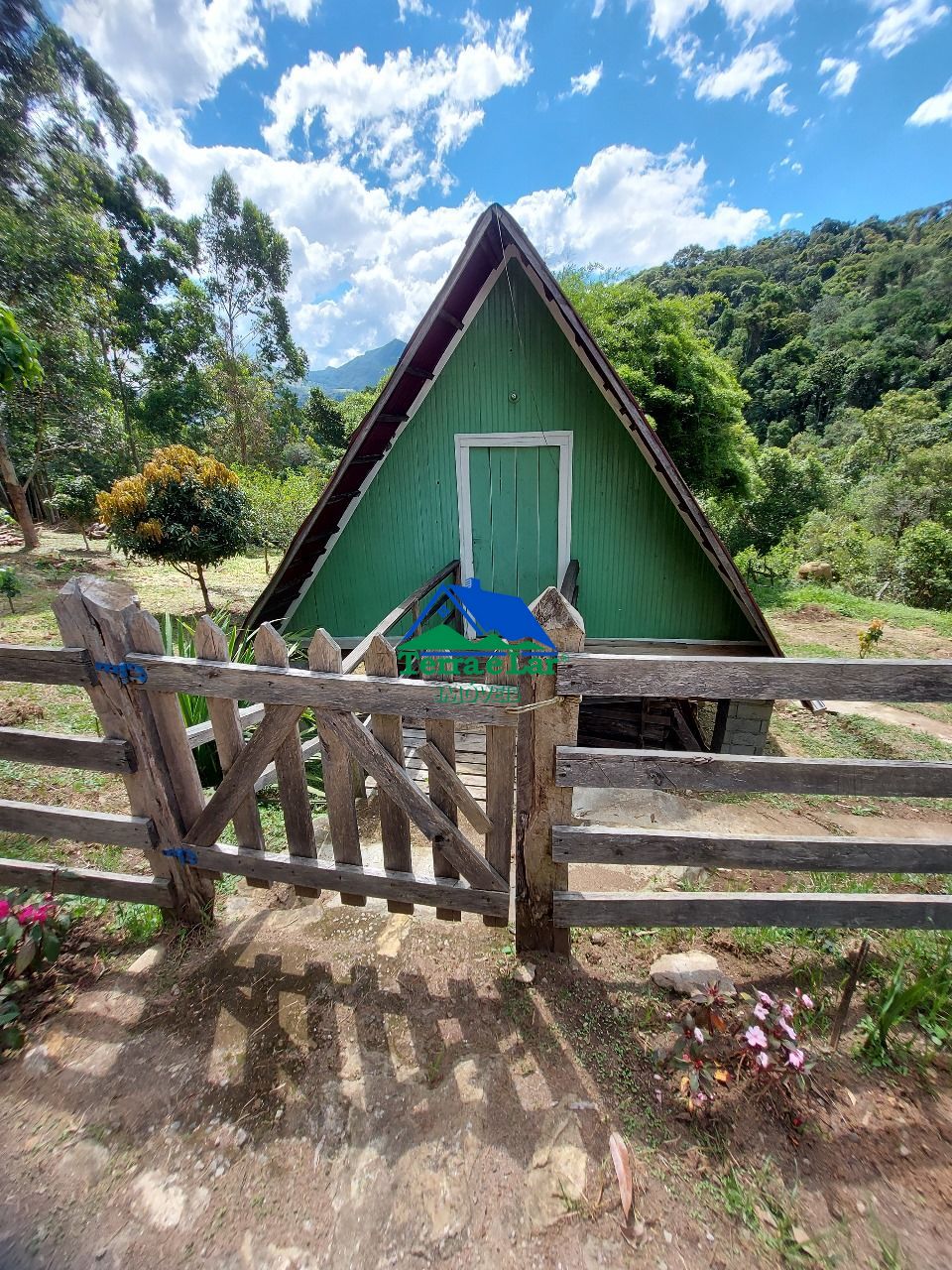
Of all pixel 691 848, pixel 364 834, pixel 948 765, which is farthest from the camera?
pixel 364 834

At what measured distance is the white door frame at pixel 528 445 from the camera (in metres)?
5.77

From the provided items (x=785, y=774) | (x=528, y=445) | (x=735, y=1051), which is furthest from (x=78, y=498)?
(x=735, y=1051)

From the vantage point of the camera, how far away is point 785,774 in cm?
207

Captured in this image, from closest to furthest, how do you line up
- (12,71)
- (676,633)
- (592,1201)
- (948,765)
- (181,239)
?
(592,1201), (948,765), (676,633), (12,71), (181,239)

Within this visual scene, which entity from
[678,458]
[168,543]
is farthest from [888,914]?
[678,458]

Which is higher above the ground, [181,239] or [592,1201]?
[181,239]

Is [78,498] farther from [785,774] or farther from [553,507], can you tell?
[785,774]

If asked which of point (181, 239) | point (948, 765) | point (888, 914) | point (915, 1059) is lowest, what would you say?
point (915, 1059)

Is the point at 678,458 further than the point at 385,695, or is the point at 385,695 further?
the point at 678,458

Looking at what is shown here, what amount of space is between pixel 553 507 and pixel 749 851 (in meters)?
4.57

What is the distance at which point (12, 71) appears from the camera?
21.6 m

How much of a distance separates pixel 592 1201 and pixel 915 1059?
1.47 meters

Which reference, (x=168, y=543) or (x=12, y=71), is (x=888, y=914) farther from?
(x=12, y=71)

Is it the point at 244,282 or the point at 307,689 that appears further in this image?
the point at 244,282
